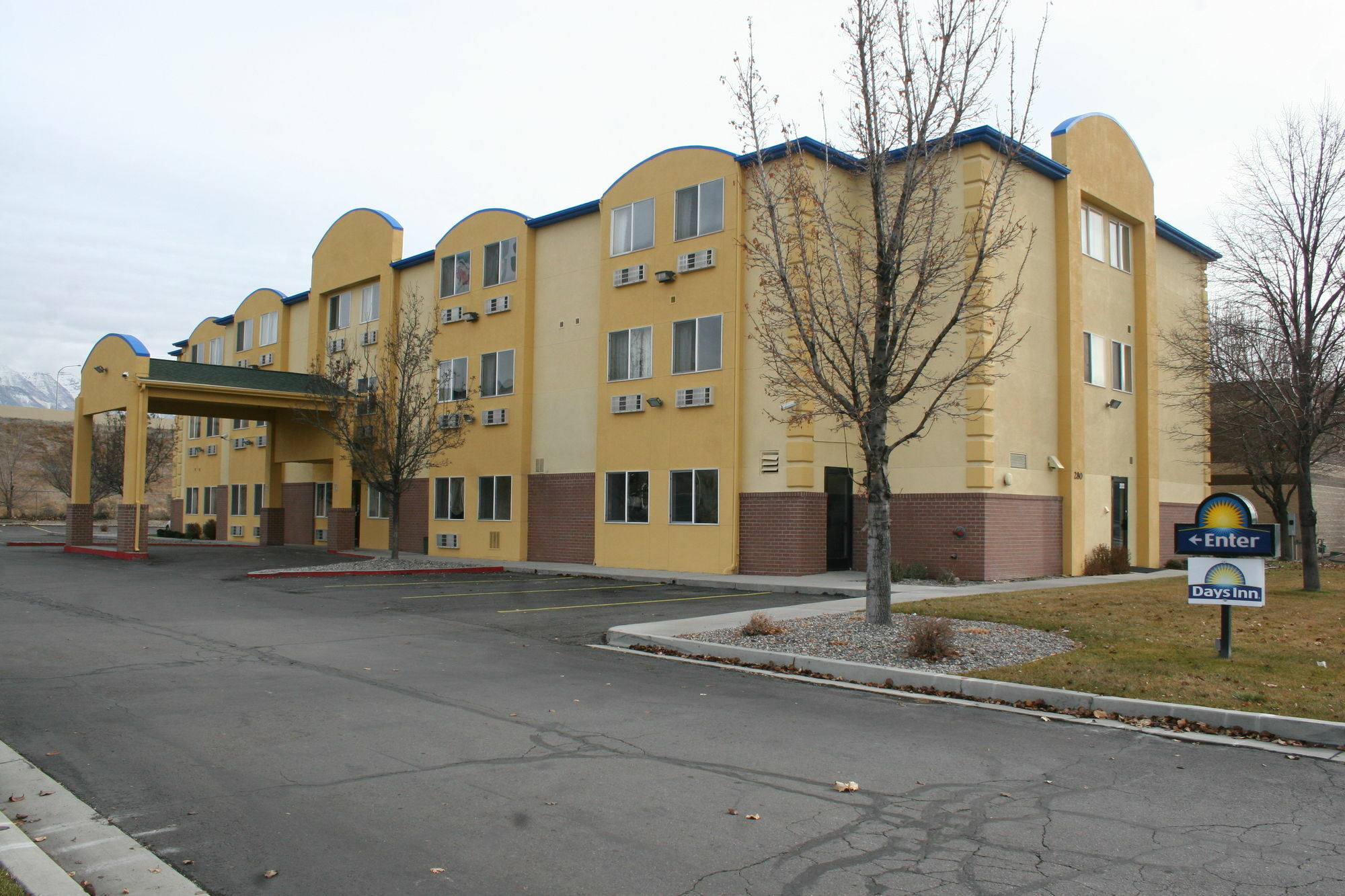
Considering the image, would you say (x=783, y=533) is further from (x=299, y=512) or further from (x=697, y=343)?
(x=299, y=512)

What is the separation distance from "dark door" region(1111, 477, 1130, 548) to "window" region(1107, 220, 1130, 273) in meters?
5.70

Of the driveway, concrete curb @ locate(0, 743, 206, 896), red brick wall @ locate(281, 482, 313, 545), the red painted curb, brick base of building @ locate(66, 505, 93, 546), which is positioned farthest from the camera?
red brick wall @ locate(281, 482, 313, 545)

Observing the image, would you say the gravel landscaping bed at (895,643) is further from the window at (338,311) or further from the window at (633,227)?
the window at (338,311)

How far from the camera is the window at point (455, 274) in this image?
1196 inches

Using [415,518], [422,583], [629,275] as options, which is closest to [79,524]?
[415,518]

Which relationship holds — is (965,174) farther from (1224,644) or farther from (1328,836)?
(1328,836)

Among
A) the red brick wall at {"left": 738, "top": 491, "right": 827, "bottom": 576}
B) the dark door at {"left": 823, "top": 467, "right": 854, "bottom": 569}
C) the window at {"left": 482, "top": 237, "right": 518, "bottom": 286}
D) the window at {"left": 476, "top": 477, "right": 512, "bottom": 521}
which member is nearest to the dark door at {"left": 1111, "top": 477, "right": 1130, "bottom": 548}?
the dark door at {"left": 823, "top": 467, "right": 854, "bottom": 569}

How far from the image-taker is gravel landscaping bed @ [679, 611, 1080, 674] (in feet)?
34.9

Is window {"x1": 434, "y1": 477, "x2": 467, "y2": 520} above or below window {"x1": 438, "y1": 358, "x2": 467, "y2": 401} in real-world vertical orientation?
below

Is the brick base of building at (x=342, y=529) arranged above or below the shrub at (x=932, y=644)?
above

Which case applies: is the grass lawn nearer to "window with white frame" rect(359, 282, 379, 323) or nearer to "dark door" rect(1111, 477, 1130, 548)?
"dark door" rect(1111, 477, 1130, 548)

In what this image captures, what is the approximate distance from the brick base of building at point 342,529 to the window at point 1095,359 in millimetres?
23536

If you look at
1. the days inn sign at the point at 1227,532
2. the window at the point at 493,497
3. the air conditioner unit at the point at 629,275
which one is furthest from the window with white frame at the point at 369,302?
the days inn sign at the point at 1227,532

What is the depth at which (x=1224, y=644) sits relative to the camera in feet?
34.2
